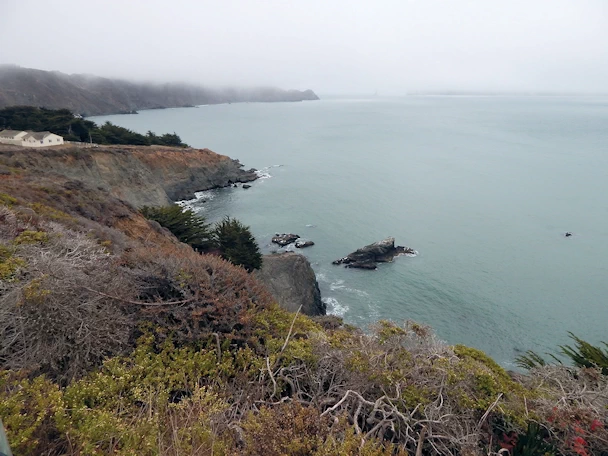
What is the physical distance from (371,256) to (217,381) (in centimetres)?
2326

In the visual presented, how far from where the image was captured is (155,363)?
4285mm

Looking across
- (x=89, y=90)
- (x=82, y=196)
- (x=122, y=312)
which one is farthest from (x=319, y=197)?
(x=89, y=90)

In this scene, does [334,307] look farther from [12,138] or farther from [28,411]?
[12,138]

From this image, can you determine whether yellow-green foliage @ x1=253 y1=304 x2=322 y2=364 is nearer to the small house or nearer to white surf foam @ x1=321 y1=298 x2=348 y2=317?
white surf foam @ x1=321 y1=298 x2=348 y2=317

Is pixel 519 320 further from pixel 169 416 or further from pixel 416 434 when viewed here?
pixel 169 416

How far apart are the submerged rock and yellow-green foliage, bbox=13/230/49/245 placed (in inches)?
924

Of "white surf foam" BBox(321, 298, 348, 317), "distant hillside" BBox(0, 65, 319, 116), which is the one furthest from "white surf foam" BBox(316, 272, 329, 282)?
"distant hillside" BBox(0, 65, 319, 116)

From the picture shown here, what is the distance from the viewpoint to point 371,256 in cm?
2688

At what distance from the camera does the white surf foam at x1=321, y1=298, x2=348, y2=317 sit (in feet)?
70.2

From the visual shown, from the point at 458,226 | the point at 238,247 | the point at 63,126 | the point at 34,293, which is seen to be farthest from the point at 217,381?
the point at 63,126

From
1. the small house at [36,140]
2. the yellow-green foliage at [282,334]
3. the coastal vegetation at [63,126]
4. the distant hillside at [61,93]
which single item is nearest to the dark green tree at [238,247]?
the yellow-green foliage at [282,334]

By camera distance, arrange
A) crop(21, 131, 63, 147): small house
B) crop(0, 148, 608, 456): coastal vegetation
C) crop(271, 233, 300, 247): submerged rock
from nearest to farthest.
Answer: crop(0, 148, 608, 456): coastal vegetation, crop(271, 233, 300, 247): submerged rock, crop(21, 131, 63, 147): small house

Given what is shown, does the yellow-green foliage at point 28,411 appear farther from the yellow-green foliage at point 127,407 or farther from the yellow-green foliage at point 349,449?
the yellow-green foliage at point 349,449

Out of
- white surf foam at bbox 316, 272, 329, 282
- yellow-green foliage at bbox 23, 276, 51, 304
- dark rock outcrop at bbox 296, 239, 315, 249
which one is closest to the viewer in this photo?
→ yellow-green foliage at bbox 23, 276, 51, 304
